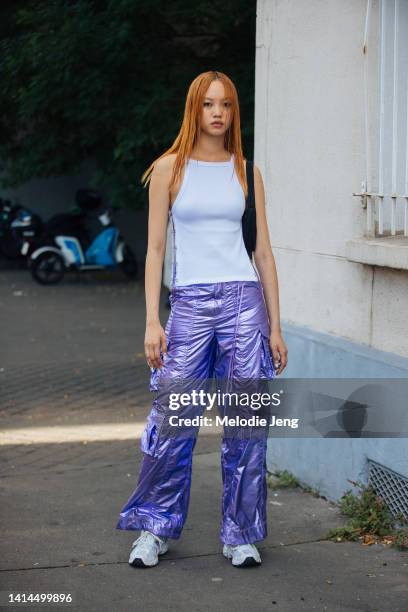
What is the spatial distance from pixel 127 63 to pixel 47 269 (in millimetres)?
4959

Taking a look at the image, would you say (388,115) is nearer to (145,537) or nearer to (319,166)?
(319,166)

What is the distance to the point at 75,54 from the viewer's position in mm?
12352

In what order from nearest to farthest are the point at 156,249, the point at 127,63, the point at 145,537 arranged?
the point at 156,249 → the point at 145,537 → the point at 127,63

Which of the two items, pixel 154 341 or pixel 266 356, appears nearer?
pixel 154 341

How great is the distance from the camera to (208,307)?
4578mm

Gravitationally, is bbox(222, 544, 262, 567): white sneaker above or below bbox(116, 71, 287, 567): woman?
below

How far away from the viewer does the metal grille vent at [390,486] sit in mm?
5215

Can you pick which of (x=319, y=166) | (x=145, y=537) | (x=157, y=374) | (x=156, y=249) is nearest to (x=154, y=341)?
(x=157, y=374)

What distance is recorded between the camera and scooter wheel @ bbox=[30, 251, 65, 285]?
55.2 feet

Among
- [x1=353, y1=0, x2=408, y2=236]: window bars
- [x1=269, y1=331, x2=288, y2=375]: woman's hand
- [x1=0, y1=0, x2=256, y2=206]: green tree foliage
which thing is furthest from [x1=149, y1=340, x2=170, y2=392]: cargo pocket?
[x1=0, y1=0, x2=256, y2=206]: green tree foliage

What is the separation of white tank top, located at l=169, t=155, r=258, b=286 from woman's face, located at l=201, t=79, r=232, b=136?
15 cm

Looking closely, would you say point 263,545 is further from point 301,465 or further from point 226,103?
point 226,103

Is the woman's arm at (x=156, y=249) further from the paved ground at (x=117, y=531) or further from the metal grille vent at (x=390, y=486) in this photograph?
the metal grille vent at (x=390, y=486)

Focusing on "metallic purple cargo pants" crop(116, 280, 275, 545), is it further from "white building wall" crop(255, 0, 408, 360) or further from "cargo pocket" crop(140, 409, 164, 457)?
"white building wall" crop(255, 0, 408, 360)
